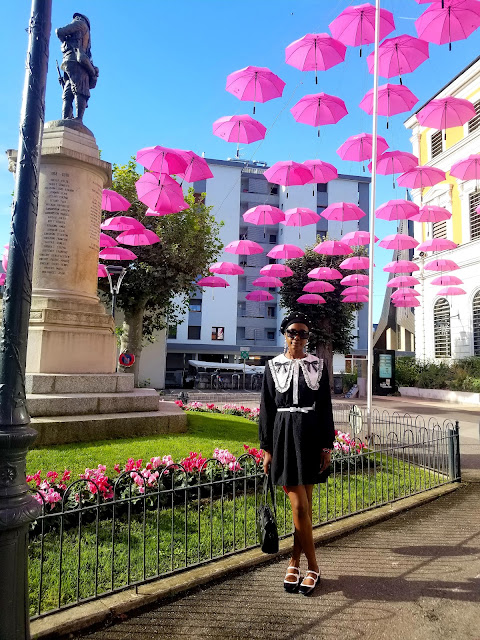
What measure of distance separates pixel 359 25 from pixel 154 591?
12073 millimetres

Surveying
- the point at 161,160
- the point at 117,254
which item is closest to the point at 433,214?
the point at 161,160

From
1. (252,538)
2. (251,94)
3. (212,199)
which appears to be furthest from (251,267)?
(252,538)

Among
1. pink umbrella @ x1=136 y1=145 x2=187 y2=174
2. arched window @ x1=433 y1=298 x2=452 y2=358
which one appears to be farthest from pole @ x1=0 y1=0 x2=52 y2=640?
arched window @ x1=433 y1=298 x2=452 y2=358

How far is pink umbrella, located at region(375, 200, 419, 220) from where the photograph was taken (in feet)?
51.0

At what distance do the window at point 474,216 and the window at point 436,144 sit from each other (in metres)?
4.62

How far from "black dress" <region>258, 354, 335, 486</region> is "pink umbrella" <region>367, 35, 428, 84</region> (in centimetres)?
998

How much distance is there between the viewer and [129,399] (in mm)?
7957

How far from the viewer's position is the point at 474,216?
24.5 m

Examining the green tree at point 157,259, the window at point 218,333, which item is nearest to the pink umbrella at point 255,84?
the green tree at point 157,259

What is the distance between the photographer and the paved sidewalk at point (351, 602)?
296 centimetres

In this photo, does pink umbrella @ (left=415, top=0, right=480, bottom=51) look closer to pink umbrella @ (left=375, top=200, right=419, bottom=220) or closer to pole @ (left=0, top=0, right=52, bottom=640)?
pink umbrella @ (left=375, top=200, right=419, bottom=220)

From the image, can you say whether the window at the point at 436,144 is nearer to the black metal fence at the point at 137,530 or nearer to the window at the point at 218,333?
the window at the point at 218,333

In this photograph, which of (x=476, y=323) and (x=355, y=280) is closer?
(x=355, y=280)

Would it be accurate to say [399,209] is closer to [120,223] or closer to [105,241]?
[120,223]
